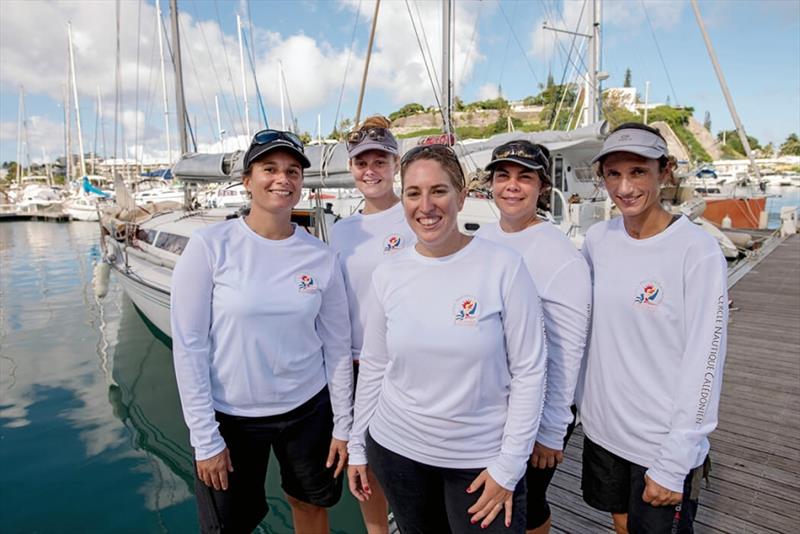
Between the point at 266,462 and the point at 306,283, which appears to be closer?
the point at 306,283

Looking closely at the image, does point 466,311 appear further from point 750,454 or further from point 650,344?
point 750,454

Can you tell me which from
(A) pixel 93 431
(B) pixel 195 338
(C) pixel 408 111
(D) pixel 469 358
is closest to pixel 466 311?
(D) pixel 469 358

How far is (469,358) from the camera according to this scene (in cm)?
165

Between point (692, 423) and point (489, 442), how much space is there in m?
0.74

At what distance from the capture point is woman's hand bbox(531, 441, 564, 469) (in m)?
1.92

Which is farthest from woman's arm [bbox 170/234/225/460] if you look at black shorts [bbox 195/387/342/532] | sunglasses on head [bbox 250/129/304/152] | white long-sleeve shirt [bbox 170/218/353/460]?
sunglasses on head [bbox 250/129/304/152]

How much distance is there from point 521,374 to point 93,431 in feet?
22.9

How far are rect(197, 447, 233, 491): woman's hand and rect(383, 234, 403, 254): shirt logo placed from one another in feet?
4.10

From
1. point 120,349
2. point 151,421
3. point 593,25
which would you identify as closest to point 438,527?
point 151,421

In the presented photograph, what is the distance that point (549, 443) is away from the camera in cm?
192

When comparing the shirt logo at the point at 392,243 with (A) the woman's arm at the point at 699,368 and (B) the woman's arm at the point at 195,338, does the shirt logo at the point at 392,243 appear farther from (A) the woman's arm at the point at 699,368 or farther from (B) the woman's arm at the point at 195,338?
(A) the woman's arm at the point at 699,368

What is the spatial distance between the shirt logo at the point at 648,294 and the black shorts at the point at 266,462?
1.57 meters

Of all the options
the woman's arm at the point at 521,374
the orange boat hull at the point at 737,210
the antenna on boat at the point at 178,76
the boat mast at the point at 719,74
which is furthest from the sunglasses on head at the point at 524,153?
the orange boat hull at the point at 737,210

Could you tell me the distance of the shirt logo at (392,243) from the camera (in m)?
2.52
